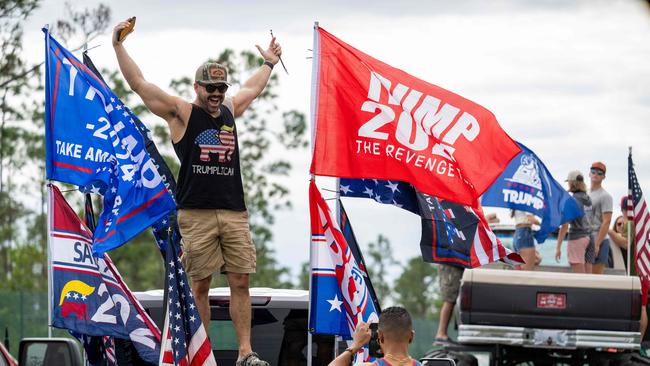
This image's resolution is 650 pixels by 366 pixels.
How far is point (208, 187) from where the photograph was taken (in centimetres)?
950

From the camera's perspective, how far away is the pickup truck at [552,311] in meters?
16.1

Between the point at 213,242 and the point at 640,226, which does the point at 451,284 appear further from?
the point at 213,242

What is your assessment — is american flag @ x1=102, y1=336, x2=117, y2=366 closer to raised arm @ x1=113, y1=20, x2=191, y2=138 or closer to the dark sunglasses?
raised arm @ x1=113, y1=20, x2=191, y2=138

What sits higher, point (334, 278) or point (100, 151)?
point (100, 151)

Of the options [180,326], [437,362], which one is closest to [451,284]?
[180,326]

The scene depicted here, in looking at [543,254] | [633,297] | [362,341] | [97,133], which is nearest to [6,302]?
[543,254]

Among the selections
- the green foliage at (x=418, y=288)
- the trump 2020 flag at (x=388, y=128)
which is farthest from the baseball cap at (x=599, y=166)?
the green foliage at (x=418, y=288)

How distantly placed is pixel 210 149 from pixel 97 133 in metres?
1.35

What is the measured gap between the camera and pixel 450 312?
58.7 feet

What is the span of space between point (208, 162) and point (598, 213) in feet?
28.8

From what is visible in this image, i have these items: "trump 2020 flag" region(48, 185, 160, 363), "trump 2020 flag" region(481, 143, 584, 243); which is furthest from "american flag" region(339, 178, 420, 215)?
"trump 2020 flag" region(481, 143, 584, 243)

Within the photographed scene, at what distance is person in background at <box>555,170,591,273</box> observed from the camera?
17172 millimetres

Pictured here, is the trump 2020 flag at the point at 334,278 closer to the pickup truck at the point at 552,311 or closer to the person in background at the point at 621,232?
the pickup truck at the point at 552,311

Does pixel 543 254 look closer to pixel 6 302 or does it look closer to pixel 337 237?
pixel 337 237
